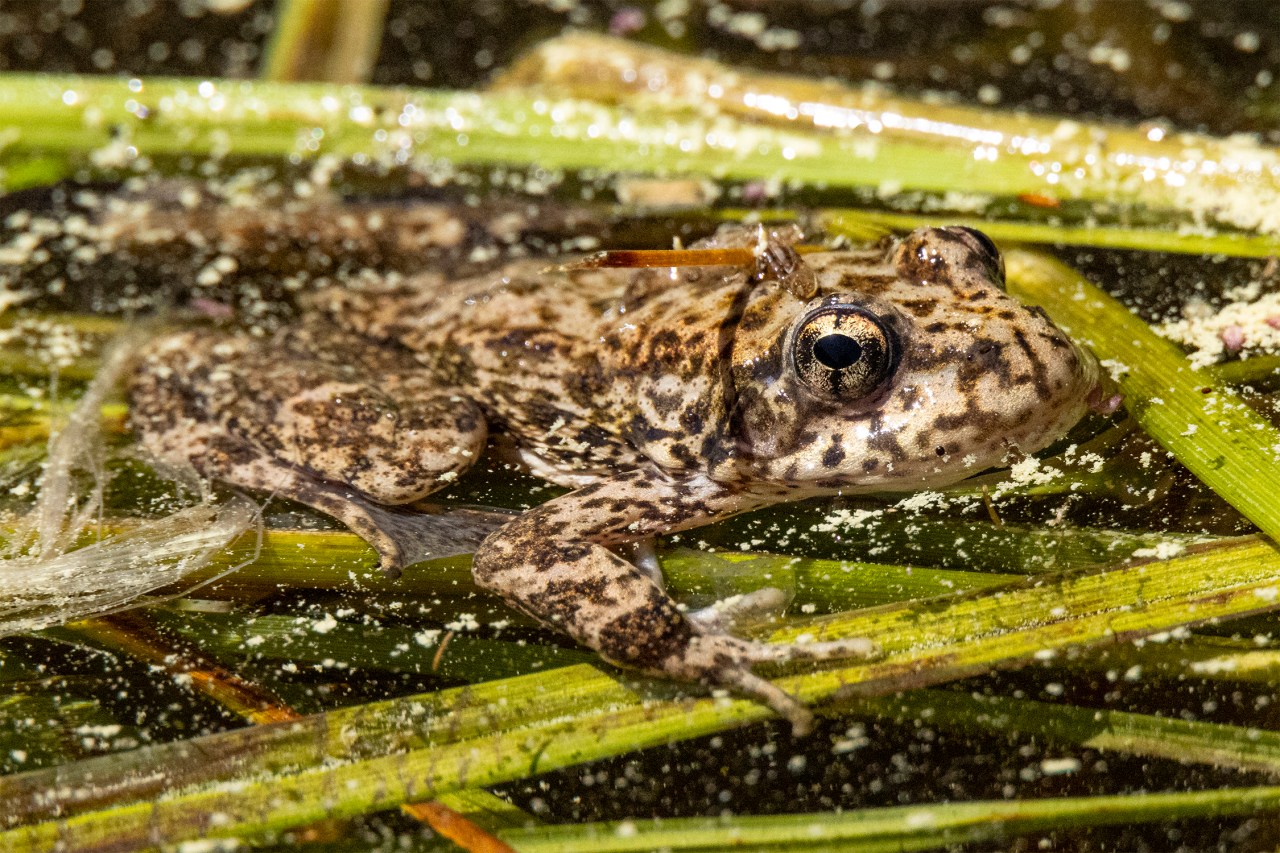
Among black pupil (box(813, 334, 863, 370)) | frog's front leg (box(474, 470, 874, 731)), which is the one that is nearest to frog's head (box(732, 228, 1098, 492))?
black pupil (box(813, 334, 863, 370))

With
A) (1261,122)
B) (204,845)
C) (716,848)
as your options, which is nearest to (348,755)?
(204,845)

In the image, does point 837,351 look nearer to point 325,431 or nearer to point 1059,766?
point 1059,766

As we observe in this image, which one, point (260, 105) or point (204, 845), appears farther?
point (260, 105)

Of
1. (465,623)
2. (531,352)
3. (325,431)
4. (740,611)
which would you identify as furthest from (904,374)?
(325,431)

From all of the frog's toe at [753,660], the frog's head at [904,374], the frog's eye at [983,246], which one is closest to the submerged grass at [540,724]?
the frog's toe at [753,660]

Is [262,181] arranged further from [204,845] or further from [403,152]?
[204,845]
